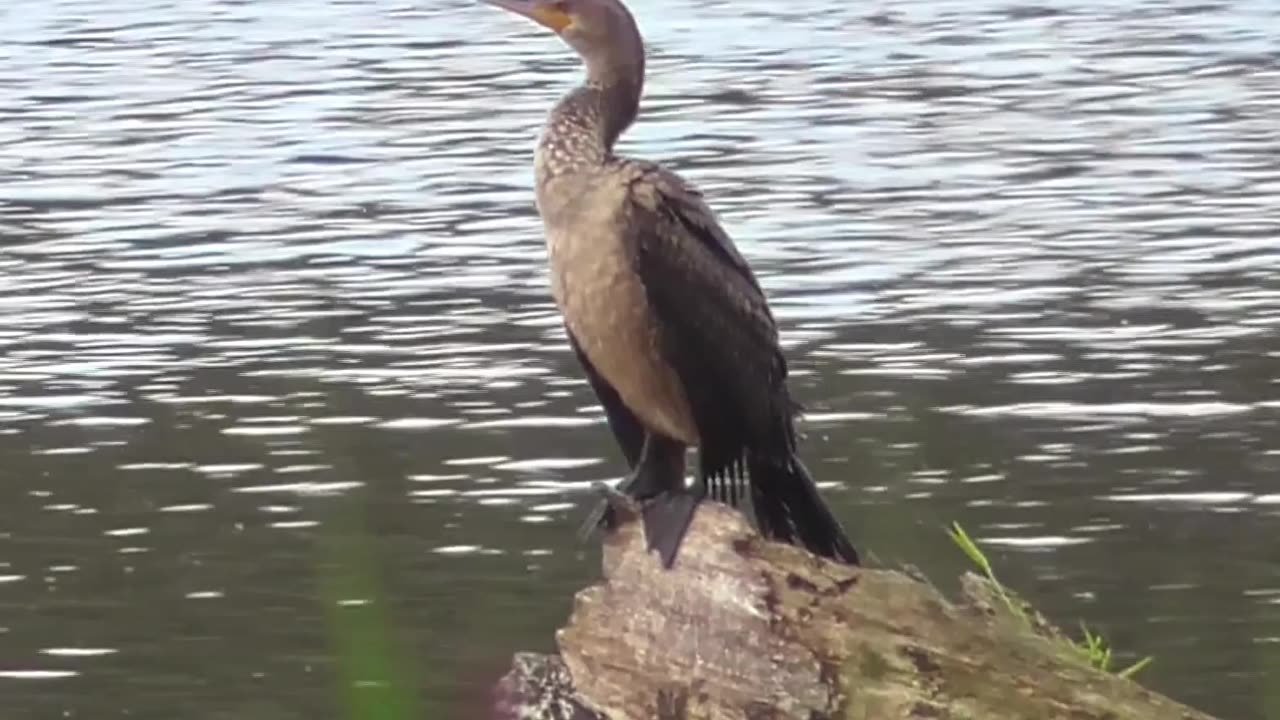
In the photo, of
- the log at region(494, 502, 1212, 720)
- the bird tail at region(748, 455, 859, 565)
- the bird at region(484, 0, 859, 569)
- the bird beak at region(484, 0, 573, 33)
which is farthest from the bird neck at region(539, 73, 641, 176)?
the log at region(494, 502, 1212, 720)

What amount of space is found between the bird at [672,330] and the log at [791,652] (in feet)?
1.92

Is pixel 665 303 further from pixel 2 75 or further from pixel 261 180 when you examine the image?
pixel 2 75

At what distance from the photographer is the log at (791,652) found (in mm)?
5809

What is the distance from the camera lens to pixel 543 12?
303 inches

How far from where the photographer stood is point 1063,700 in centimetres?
575

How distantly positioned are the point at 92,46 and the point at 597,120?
63.1 feet

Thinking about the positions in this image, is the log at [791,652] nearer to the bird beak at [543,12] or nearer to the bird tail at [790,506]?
the bird tail at [790,506]

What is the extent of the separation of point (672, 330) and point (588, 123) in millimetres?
557

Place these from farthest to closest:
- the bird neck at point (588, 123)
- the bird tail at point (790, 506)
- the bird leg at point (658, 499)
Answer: the bird neck at point (588, 123)
the bird tail at point (790, 506)
the bird leg at point (658, 499)

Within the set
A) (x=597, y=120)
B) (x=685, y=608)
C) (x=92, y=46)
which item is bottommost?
(x=92, y=46)

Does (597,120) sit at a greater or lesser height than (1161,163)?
greater

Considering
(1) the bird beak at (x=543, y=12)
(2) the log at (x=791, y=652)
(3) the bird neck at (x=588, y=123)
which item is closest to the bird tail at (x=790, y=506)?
(2) the log at (x=791, y=652)

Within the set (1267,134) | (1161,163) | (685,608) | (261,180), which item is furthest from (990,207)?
(685,608)

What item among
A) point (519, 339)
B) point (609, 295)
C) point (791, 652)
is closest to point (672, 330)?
point (609, 295)
